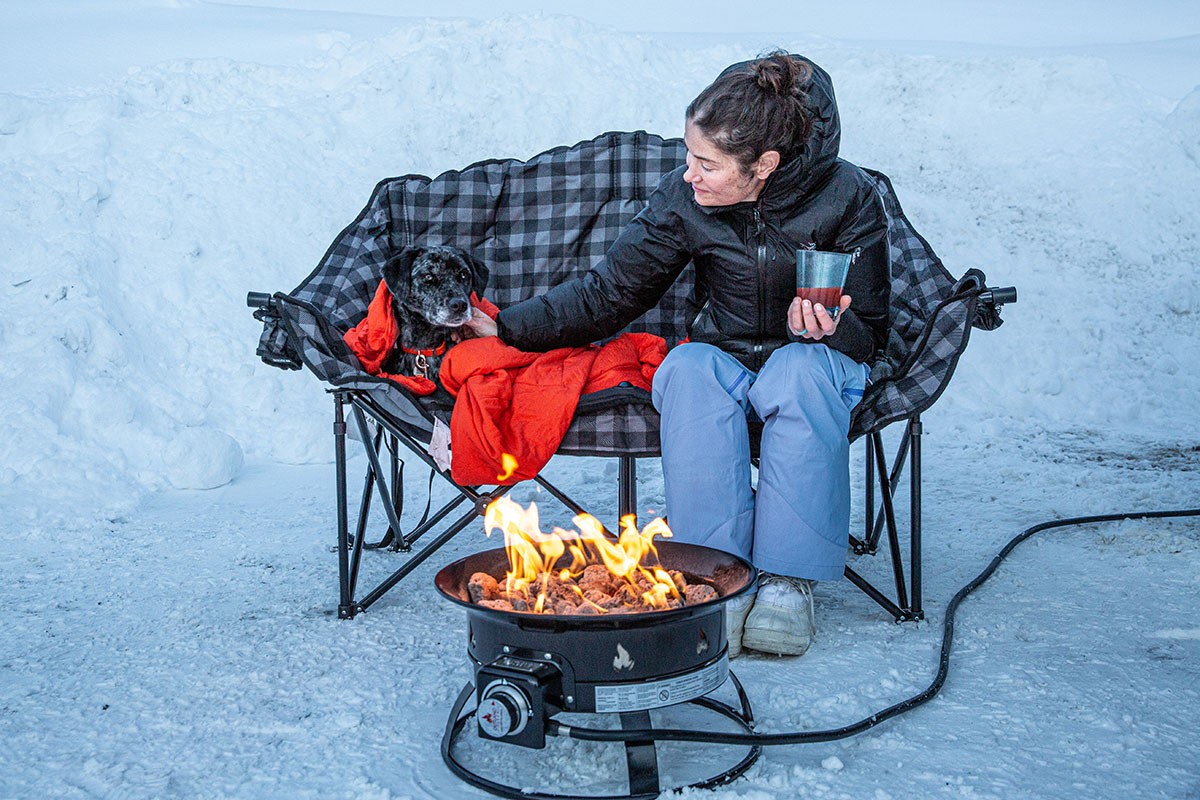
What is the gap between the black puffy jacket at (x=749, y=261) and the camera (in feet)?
7.47

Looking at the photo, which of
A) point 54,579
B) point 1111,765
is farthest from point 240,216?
point 1111,765

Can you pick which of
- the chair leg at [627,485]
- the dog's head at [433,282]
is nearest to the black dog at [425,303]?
the dog's head at [433,282]

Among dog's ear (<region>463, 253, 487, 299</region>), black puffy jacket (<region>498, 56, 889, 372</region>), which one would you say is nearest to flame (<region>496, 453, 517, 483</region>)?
black puffy jacket (<region>498, 56, 889, 372</region>)

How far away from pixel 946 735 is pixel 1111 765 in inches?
10.4

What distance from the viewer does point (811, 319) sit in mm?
2078

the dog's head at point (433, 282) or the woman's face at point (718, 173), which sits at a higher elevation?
the woman's face at point (718, 173)

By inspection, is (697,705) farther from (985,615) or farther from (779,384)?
(985,615)

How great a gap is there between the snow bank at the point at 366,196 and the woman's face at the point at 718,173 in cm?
251

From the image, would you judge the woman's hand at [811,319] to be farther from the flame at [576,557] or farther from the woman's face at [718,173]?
the flame at [576,557]

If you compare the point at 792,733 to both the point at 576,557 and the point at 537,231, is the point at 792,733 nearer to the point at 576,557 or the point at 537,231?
the point at 576,557

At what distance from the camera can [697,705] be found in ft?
6.26

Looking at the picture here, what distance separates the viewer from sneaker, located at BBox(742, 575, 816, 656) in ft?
6.96

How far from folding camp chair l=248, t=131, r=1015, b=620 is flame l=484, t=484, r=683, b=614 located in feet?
1.82

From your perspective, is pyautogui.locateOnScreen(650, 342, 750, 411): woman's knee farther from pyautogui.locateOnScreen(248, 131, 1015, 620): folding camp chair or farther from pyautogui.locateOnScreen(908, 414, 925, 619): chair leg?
pyautogui.locateOnScreen(908, 414, 925, 619): chair leg
